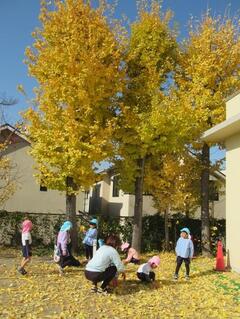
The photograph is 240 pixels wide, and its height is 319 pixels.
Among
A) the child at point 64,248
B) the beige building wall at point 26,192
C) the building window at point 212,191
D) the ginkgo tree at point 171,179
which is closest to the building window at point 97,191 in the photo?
the beige building wall at point 26,192

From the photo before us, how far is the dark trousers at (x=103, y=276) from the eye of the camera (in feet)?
28.7

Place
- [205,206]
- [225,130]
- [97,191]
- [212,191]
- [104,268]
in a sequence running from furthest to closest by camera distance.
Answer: [97,191] → [212,191] → [205,206] → [225,130] → [104,268]

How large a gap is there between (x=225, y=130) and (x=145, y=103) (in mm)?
3794

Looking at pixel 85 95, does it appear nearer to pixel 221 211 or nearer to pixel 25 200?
pixel 25 200

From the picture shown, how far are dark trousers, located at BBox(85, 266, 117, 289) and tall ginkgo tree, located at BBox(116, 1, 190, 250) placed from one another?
6.18 meters

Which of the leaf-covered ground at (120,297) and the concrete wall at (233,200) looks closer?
the leaf-covered ground at (120,297)

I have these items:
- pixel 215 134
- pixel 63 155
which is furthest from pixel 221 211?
pixel 63 155

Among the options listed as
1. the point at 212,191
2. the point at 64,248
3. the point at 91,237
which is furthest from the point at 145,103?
the point at 212,191

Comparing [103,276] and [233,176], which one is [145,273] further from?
[233,176]

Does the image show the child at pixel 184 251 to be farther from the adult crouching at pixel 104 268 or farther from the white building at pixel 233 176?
the adult crouching at pixel 104 268

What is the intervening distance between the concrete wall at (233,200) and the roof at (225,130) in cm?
25

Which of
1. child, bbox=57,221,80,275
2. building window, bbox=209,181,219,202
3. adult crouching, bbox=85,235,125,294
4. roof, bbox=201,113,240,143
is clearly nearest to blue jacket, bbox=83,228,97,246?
child, bbox=57,221,80,275

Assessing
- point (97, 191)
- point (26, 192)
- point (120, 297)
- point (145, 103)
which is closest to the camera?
point (120, 297)

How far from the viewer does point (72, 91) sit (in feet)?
43.0
